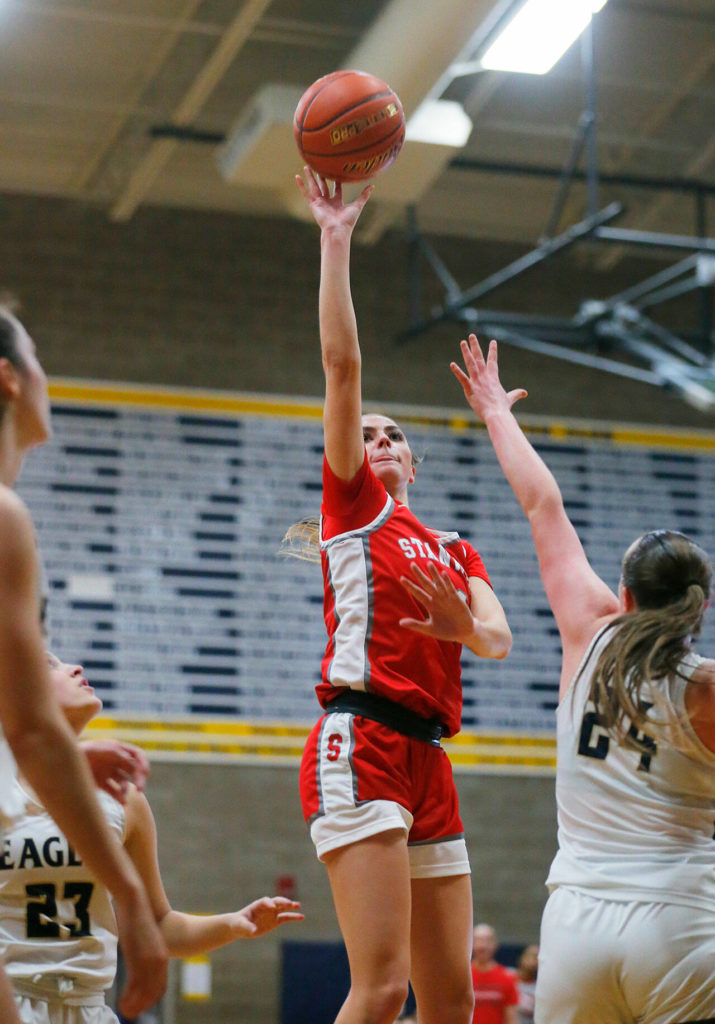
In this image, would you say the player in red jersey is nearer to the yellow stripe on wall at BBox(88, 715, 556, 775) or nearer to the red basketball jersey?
the red basketball jersey

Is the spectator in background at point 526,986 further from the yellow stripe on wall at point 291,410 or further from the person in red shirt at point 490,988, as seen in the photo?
the yellow stripe on wall at point 291,410

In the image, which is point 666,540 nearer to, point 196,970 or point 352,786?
point 352,786

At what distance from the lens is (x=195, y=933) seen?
3395mm

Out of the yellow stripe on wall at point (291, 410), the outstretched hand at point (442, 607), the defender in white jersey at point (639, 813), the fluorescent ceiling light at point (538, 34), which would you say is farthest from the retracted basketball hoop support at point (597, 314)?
the defender in white jersey at point (639, 813)

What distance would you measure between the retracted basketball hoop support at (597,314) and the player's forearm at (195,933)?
590cm

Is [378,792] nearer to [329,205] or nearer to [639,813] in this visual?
[639,813]

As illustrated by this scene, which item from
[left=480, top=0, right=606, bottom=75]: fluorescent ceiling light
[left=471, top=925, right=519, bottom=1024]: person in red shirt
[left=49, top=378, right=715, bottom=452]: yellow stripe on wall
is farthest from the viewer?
[left=49, top=378, right=715, bottom=452]: yellow stripe on wall

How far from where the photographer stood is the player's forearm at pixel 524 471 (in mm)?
3465

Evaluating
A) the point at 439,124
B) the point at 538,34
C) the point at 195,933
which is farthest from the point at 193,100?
the point at 195,933

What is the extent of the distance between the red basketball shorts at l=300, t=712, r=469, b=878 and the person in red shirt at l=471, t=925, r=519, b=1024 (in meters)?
5.82

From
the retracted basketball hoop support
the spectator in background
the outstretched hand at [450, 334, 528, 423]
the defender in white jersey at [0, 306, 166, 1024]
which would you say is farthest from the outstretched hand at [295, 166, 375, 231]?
the spectator in background

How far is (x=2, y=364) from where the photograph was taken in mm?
2383

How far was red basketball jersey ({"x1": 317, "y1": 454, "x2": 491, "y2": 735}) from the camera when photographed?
369 centimetres

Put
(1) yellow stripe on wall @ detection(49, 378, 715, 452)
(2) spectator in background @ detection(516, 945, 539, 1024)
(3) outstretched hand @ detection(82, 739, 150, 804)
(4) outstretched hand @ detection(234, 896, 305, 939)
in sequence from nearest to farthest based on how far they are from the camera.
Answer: (3) outstretched hand @ detection(82, 739, 150, 804) → (4) outstretched hand @ detection(234, 896, 305, 939) → (2) spectator in background @ detection(516, 945, 539, 1024) → (1) yellow stripe on wall @ detection(49, 378, 715, 452)
